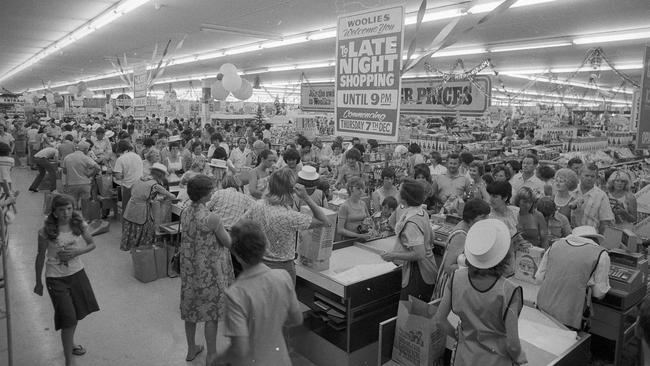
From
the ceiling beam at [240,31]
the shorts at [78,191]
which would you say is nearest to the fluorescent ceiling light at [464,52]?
the ceiling beam at [240,31]

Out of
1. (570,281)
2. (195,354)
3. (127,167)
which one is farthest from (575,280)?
(127,167)

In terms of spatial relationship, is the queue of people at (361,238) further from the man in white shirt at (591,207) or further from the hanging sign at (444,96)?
the hanging sign at (444,96)

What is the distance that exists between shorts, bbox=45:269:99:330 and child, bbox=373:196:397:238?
287 cm

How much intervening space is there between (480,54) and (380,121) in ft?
39.1

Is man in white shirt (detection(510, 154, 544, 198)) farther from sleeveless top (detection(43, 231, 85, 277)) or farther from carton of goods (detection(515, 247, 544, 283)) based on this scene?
sleeveless top (detection(43, 231, 85, 277))

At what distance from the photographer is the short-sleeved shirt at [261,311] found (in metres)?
2.13

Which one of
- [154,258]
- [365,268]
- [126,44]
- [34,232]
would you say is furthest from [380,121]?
[126,44]

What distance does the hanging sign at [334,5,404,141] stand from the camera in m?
3.68

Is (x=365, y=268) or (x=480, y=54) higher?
(x=480, y=54)

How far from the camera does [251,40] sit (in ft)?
44.7

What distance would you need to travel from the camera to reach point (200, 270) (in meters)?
3.64

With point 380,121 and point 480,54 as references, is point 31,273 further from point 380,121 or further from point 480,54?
point 480,54

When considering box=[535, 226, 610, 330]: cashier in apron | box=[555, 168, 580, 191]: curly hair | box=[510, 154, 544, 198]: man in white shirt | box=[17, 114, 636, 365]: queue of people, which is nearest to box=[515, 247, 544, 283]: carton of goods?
box=[17, 114, 636, 365]: queue of people

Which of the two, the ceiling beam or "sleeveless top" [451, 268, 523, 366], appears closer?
"sleeveless top" [451, 268, 523, 366]
